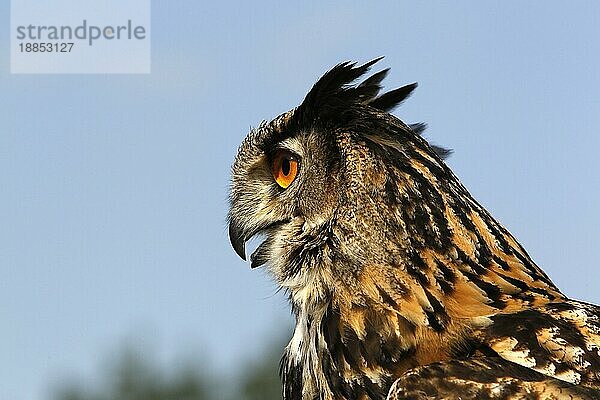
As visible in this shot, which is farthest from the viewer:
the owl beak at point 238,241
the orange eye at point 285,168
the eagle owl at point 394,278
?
the owl beak at point 238,241

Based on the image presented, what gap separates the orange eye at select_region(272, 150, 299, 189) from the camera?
535 cm

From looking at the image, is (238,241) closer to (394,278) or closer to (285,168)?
(285,168)

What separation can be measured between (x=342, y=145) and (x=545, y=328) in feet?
4.39

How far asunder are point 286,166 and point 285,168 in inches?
0.5

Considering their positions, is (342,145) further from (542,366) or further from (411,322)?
(542,366)

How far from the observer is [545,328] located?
421 centimetres

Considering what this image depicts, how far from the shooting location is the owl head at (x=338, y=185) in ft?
15.5

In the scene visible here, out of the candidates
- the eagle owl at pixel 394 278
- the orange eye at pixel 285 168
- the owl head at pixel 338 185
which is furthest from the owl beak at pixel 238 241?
the orange eye at pixel 285 168

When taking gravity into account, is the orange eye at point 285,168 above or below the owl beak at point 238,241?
above

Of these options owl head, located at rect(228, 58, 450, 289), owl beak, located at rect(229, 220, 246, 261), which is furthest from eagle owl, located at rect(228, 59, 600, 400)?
owl beak, located at rect(229, 220, 246, 261)

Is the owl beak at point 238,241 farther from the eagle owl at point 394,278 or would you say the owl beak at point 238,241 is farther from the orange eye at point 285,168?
the orange eye at point 285,168

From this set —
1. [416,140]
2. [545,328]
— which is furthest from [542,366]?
[416,140]

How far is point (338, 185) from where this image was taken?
4977 millimetres

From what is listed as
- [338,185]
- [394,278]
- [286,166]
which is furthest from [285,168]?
[394,278]
